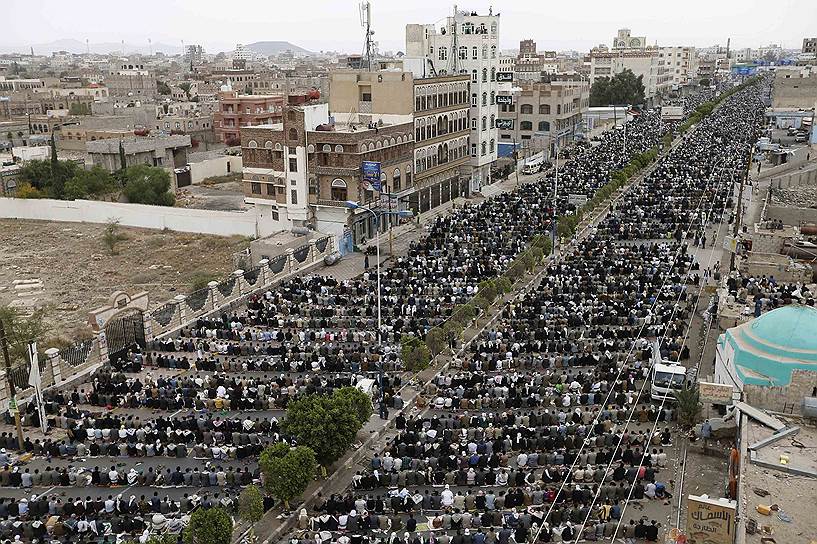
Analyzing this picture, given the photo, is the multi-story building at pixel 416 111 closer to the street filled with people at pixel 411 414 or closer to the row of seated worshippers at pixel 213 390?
the street filled with people at pixel 411 414

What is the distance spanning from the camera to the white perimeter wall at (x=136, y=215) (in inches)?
2318

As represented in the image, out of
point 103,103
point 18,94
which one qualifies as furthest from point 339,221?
point 18,94

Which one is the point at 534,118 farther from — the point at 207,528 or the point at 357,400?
the point at 207,528

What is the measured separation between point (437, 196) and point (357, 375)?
37.8m

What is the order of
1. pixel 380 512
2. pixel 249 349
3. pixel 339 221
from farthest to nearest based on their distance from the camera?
pixel 339 221, pixel 249 349, pixel 380 512

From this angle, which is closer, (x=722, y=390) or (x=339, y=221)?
(x=722, y=390)

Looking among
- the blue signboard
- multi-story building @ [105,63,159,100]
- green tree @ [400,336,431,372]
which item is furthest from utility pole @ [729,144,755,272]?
multi-story building @ [105,63,159,100]

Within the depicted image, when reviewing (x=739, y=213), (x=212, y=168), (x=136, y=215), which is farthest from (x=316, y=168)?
(x=212, y=168)

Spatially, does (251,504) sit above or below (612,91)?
below

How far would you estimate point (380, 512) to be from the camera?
19.7m

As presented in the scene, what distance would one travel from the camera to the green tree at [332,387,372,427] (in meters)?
21.9

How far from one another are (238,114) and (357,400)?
84694mm

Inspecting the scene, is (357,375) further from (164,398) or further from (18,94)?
(18,94)

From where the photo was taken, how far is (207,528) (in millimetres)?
16734
